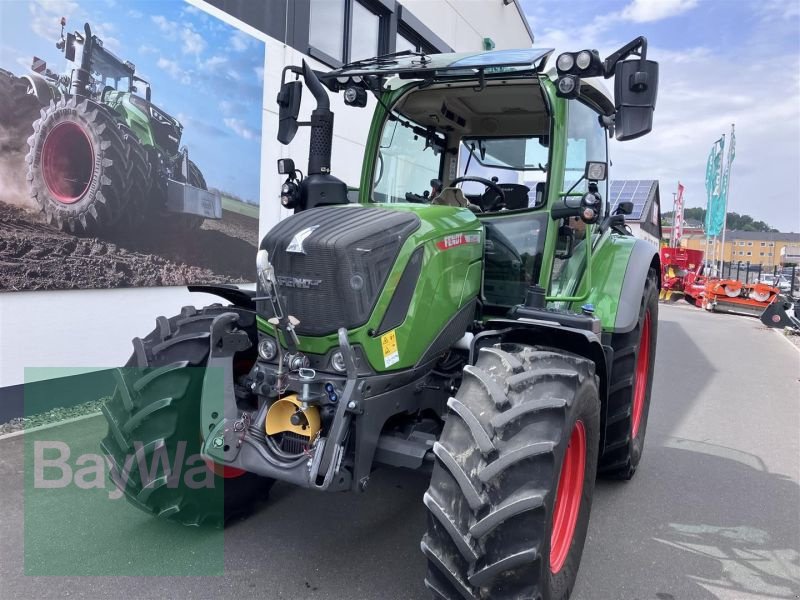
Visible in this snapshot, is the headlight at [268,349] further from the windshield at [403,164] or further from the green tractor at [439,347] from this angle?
the windshield at [403,164]

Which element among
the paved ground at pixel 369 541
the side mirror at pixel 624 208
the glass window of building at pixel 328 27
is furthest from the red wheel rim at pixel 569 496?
the glass window of building at pixel 328 27

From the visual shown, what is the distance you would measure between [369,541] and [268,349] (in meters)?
1.20

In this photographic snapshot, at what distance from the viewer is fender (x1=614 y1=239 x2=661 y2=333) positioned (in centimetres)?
368

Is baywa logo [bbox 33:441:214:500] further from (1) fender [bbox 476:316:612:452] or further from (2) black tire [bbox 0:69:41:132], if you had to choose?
(2) black tire [bbox 0:69:41:132]

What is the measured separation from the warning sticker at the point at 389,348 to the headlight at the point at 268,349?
51 cm

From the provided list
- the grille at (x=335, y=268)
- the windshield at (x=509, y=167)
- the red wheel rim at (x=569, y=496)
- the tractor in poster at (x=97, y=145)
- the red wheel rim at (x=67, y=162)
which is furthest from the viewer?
the red wheel rim at (x=67, y=162)

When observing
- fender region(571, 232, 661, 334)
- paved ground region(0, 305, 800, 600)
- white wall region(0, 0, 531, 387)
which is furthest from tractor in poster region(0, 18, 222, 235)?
fender region(571, 232, 661, 334)

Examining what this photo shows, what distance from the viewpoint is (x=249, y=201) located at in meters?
7.19

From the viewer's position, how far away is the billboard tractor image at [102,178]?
189 inches

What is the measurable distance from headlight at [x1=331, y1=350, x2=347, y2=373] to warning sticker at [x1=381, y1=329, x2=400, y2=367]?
182 millimetres

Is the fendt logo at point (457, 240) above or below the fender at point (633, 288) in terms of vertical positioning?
above

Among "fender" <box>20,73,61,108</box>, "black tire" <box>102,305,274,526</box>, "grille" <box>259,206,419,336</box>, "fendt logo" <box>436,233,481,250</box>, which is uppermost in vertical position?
"fender" <box>20,73,61,108</box>

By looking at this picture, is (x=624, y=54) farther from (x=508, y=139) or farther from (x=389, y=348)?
(x=389, y=348)

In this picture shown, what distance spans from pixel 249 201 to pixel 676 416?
515 cm
